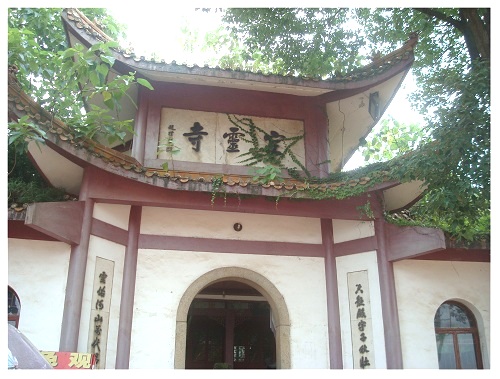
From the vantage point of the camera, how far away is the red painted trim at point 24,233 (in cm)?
591

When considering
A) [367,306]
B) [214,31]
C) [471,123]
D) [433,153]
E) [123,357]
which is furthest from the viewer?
[214,31]

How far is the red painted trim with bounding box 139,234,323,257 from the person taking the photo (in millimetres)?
6684

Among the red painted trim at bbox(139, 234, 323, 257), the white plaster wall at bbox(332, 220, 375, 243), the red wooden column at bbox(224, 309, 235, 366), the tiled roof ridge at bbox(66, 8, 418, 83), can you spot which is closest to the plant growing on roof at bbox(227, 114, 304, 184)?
the tiled roof ridge at bbox(66, 8, 418, 83)

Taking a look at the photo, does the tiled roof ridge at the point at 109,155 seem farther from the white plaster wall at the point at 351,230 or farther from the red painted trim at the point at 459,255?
the red painted trim at the point at 459,255

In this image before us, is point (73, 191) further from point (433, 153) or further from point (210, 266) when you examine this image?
point (433, 153)

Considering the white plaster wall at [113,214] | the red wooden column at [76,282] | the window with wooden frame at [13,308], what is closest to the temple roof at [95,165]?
the red wooden column at [76,282]

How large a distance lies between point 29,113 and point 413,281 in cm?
541

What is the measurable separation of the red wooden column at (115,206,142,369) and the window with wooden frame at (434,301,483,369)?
13.8 feet

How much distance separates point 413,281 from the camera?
670 cm

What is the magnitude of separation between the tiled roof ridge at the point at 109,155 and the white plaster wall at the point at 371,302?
1.20 metres

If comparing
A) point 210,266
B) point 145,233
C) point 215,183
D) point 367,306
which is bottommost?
point 367,306

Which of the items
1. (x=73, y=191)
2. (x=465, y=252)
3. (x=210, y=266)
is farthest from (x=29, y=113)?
(x=465, y=252)

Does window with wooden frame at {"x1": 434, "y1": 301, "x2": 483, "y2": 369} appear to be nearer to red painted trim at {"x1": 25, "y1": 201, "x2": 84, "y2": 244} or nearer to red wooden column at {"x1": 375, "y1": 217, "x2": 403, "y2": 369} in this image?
red wooden column at {"x1": 375, "y1": 217, "x2": 403, "y2": 369}

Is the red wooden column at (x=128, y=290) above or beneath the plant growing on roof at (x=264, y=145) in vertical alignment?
beneath
